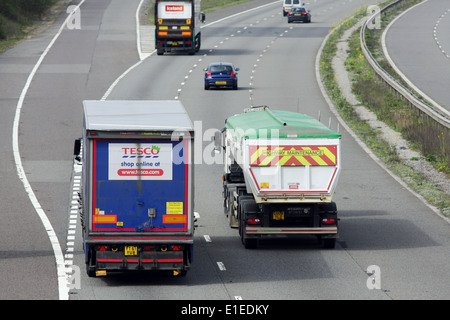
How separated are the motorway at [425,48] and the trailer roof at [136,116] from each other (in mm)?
26831

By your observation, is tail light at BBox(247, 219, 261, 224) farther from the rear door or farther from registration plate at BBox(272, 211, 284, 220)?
the rear door

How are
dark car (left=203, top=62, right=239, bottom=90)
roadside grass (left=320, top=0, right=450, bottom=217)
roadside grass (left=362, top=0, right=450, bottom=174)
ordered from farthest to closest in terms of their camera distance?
dark car (left=203, top=62, right=239, bottom=90) < roadside grass (left=362, top=0, right=450, bottom=174) < roadside grass (left=320, top=0, right=450, bottom=217)

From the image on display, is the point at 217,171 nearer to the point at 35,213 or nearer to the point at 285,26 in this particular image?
the point at 35,213

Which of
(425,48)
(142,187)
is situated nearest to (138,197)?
(142,187)

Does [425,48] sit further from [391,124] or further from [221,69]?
[391,124]

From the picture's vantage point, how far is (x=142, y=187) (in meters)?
21.9

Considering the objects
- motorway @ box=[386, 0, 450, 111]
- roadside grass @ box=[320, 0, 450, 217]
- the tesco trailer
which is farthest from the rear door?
motorway @ box=[386, 0, 450, 111]

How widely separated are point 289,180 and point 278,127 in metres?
1.34

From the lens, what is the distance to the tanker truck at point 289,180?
82.3 ft

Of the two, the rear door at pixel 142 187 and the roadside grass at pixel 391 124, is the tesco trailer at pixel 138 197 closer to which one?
the rear door at pixel 142 187

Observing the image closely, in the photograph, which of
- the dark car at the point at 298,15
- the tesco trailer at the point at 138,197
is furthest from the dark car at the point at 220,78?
the dark car at the point at 298,15

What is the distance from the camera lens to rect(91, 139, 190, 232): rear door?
21.9 meters

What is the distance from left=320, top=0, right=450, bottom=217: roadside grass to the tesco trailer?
428 inches
